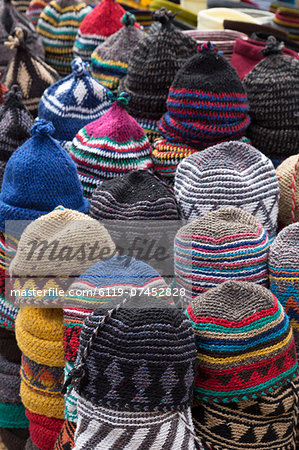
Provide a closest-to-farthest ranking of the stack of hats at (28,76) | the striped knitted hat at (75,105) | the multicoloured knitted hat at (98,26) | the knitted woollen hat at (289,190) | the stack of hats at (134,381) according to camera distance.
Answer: the stack of hats at (134,381) → the knitted woollen hat at (289,190) → the striped knitted hat at (75,105) → the stack of hats at (28,76) → the multicoloured knitted hat at (98,26)

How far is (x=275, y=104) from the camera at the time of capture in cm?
156

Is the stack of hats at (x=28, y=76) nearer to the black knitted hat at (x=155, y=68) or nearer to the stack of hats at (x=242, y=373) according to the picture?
the black knitted hat at (x=155, y=68)

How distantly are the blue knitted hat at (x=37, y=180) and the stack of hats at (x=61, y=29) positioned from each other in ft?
4.20

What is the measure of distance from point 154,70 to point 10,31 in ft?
3.61

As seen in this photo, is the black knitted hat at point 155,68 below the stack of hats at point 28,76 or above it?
above

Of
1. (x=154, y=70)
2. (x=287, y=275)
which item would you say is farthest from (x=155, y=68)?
(x=287, y=275)

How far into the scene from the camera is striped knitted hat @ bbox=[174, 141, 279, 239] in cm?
128

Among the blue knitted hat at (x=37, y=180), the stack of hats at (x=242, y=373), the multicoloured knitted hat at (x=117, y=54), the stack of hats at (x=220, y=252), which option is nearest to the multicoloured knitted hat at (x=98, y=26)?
the multicoloured knitted hat at (x=117, y=54)

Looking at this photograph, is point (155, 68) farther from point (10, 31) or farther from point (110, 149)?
Result: point (10, 31)

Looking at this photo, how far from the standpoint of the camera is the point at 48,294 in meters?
1.11

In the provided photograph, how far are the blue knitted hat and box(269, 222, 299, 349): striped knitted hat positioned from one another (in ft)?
1.51

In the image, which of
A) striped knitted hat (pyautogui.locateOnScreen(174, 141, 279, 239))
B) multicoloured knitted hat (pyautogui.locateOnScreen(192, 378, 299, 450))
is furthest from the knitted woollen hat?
multicoloured knitted hat (pyautogui.locateOnScreen(192, 378, 299, 450))

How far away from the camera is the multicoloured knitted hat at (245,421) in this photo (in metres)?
0.92

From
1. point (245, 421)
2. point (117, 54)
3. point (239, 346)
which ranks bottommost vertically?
point (245, 421)
